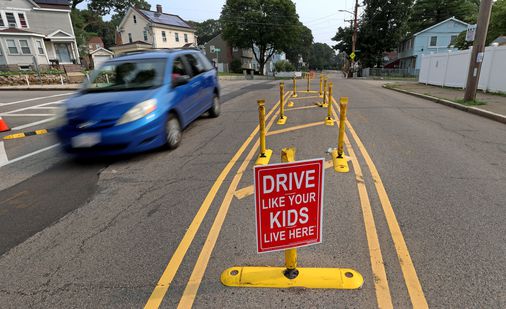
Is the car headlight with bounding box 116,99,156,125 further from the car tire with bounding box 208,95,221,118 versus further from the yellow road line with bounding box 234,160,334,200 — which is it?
the car tire with bounding box 208,95,221,118

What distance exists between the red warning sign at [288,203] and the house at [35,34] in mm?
34521

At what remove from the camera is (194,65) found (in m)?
7.54

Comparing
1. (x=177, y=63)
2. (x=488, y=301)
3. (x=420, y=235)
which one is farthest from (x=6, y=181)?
(x=488, y=301)

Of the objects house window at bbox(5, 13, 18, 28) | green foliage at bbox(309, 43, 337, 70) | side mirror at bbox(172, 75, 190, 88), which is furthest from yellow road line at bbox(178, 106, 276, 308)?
green foliage at bbox(309, 43, 337, 70)

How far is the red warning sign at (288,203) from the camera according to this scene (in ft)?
6.76

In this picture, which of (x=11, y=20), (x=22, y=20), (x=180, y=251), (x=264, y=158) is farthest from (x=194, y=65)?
(x=22, y=20)

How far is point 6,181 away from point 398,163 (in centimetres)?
644

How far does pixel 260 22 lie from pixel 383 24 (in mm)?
19530

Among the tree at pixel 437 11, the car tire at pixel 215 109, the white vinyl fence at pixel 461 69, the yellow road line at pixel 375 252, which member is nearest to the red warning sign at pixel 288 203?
the yellow road line at pixel 375 252

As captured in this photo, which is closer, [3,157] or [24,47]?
[3,157]

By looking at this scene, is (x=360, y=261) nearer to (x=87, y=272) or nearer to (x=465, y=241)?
(x=465, y=241)

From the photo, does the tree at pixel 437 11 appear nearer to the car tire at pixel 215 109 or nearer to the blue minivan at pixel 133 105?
the car tire at pixel 215 109

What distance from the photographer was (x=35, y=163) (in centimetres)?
550

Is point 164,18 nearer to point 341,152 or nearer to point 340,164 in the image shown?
point 341,152
